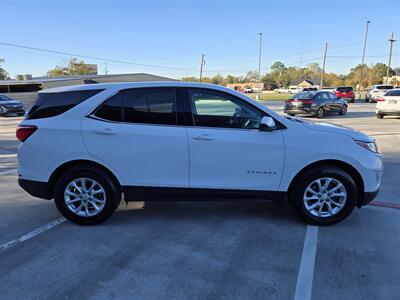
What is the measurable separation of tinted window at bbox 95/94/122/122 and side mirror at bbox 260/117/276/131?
1.76m

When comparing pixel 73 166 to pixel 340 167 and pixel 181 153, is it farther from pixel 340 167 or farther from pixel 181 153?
pixel 340 167

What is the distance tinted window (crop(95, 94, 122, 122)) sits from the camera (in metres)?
4.41

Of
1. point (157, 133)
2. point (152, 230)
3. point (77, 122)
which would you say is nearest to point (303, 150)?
point (157, 133)

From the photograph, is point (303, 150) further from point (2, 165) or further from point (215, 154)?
point (2, 165)

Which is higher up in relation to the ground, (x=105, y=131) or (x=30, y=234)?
(x=105, y=131)

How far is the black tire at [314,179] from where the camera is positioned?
4379mm

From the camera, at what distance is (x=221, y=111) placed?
4.47 metres

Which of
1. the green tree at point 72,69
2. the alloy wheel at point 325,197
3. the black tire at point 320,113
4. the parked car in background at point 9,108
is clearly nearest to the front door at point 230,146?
the alloy wheel at point 325,197

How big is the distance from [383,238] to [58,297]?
361 cm

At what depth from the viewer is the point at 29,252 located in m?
3.83

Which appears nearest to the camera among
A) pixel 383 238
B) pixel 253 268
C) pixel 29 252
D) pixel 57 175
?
pixel 253 268

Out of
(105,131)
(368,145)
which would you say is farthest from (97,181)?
(368,145)

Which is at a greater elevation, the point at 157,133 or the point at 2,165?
the point at 157,133

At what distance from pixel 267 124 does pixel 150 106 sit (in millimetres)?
1464
